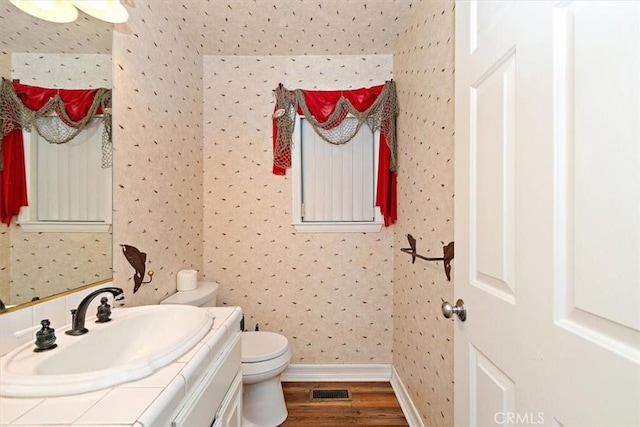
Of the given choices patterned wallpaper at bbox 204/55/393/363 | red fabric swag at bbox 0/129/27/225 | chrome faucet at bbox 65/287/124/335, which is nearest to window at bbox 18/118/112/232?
red fabric swag at bbox 0/129/27/225

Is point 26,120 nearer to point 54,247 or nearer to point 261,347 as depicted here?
point 54,247

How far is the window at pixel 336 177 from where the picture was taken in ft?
7.15

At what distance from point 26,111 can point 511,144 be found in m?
1.40

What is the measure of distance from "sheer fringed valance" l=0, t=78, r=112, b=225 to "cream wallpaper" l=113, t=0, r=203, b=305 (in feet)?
0.57

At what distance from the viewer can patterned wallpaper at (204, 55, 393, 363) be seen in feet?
7.09

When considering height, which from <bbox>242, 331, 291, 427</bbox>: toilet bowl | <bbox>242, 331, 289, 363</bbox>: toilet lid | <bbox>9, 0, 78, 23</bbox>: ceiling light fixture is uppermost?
<bbox>9, 0, 78, 23</bbox>: ceiling light fixture

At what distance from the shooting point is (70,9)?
106cm

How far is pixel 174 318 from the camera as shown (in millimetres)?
1094

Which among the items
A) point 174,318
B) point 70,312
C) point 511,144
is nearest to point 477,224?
point 511,144

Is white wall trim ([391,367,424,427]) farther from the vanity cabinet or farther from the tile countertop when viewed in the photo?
the tile countertop

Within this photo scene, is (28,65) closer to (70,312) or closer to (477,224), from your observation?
(70,312)

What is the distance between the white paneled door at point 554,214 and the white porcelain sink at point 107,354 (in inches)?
33.3

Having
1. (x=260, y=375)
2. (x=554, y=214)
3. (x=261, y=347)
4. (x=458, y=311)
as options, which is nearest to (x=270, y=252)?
(x=261, y=347)

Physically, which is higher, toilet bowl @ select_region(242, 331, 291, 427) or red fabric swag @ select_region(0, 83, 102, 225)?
red fabric swag @ select_region(0, 83, 102, 225)
